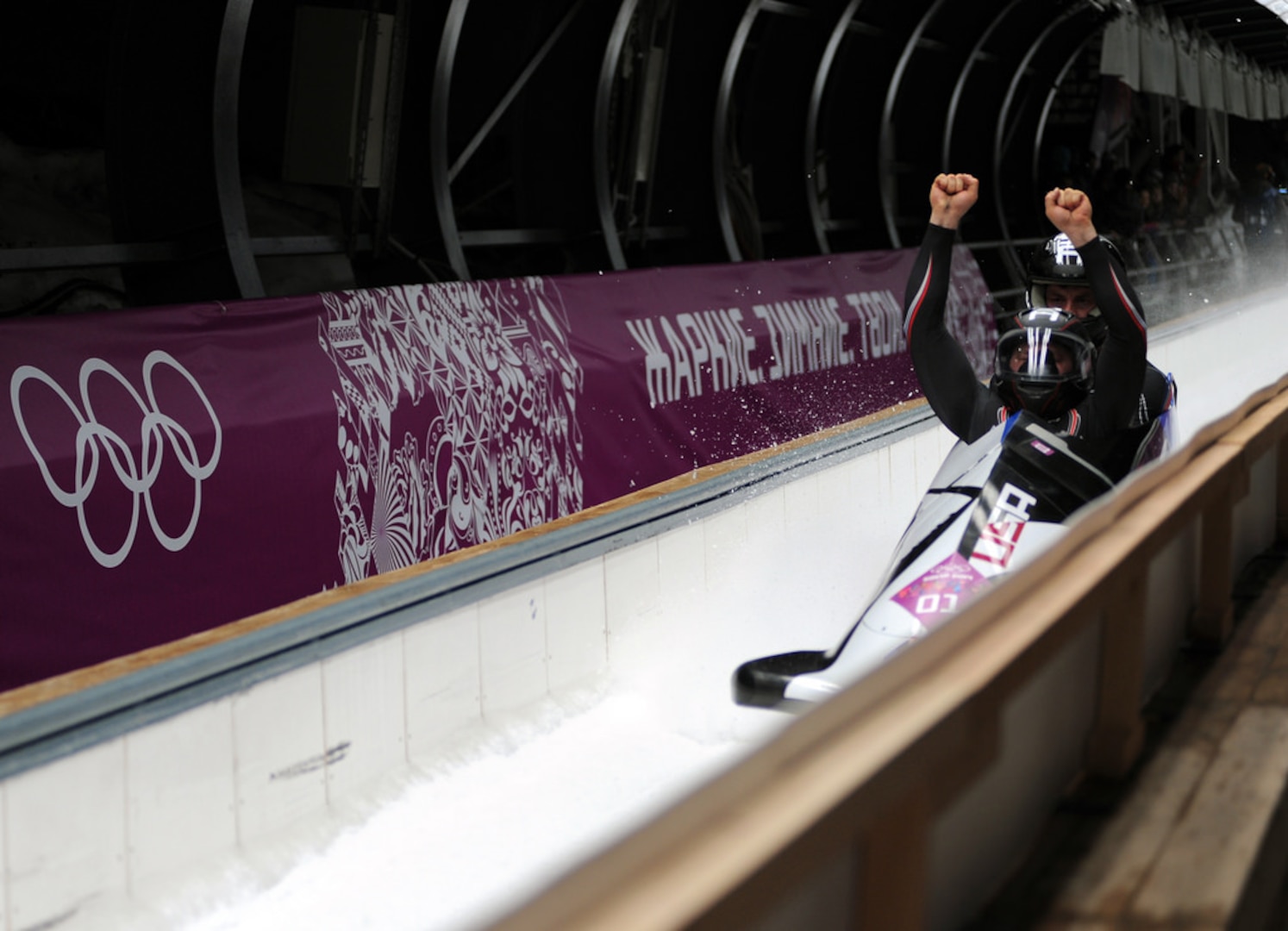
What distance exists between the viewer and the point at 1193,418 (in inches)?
295

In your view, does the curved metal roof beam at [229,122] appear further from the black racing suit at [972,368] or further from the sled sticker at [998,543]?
the sled sticker at [998,543]

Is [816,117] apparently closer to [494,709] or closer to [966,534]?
[966,534]

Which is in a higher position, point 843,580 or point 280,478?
point 280,478

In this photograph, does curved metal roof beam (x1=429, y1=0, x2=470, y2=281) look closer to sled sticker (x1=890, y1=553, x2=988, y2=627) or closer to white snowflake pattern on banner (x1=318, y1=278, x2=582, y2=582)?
white snowflake pattern on banner (x1=318, y1=278, x2=582, y2=582)

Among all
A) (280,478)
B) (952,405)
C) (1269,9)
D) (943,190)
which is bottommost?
(280,478)

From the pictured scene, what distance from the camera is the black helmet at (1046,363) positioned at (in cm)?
327

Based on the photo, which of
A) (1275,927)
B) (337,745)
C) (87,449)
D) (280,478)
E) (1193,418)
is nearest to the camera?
(1275,927)

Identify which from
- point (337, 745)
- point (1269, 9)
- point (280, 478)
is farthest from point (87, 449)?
point (1269, 9)

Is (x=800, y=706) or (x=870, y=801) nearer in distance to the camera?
(x=870, y=801)

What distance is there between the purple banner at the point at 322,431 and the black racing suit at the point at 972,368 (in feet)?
5.91

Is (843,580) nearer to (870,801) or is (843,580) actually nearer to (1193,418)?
(870,801)

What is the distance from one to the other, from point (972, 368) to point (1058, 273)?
1.66 ft

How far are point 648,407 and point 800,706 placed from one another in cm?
335

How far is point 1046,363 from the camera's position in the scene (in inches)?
129
